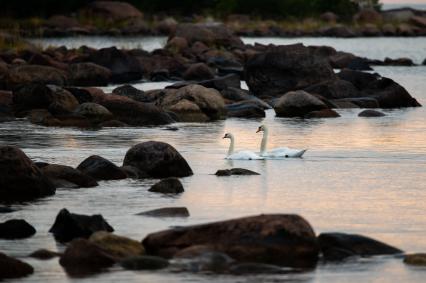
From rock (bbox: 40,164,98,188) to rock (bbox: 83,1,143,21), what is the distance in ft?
261

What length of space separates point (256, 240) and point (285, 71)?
81.4 feet

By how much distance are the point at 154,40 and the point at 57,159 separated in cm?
6423

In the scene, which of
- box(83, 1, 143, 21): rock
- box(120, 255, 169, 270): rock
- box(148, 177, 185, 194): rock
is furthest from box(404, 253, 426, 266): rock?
box(83, 1, 143, 21): rock

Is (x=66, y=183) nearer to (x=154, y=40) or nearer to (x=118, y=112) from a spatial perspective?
(x=118, y=112)

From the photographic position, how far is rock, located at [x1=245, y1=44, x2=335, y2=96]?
38.8 m

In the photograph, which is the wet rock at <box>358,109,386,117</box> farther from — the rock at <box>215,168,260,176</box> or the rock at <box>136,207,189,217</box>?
the rock at <box>136,207,189,217</box>

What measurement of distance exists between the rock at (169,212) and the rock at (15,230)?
1.81 m

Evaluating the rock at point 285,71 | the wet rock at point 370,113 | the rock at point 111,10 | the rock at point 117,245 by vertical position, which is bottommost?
the wet rock at point 370,113

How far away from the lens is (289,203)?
18531 mm

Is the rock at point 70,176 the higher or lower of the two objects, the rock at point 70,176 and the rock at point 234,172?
the higher

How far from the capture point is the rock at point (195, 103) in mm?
32469

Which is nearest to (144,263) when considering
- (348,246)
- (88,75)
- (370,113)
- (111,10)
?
(348,246)

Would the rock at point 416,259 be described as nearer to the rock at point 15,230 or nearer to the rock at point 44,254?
the rock at point 44,254

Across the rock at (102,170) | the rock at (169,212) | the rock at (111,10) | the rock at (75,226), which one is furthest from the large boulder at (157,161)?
Answer: the rock at (111,10)
